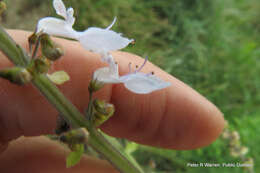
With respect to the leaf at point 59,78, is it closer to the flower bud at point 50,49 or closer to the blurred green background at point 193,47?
the flower bud at point 50,49

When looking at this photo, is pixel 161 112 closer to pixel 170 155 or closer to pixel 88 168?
pixel 88 168

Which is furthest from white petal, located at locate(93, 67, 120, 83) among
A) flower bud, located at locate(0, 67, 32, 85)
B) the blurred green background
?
the blurred green background

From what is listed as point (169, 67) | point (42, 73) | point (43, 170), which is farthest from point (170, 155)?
point (42, 73)

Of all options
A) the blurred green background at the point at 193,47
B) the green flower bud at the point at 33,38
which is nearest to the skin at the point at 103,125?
the green flower bud at the point at 33,38

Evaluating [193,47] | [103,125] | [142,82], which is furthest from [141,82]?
[193,47]

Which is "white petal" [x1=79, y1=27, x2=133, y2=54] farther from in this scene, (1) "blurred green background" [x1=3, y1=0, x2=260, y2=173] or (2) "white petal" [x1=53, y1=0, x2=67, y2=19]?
(1) "blurred green background" [x1=3, y1=0, x2=260, y2=173]
